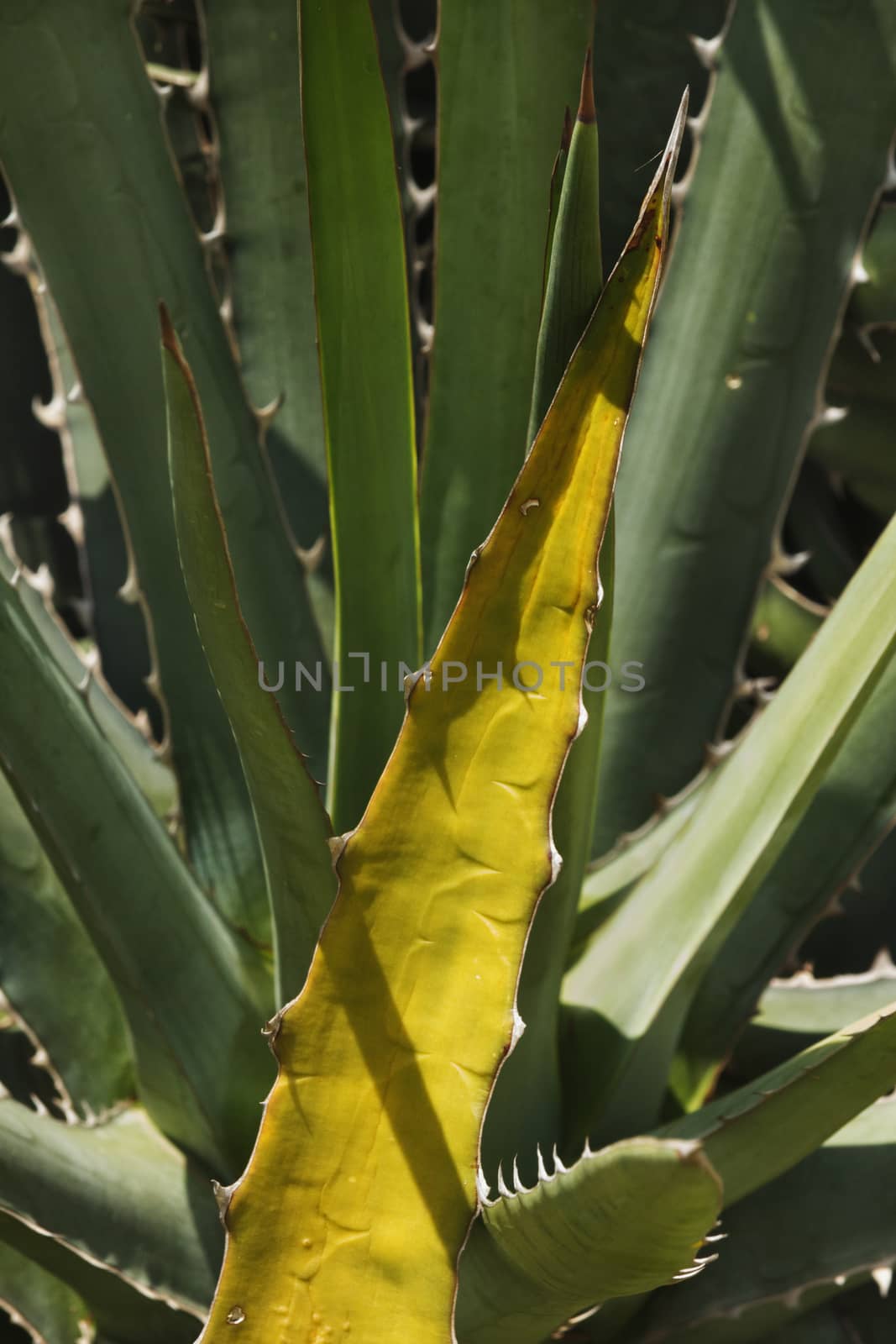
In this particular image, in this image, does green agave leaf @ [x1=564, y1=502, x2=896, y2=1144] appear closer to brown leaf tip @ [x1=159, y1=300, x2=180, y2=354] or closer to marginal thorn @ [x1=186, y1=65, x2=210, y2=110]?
brown leaf tip @ [x1=159, y1=300, x2=180, y2=354]

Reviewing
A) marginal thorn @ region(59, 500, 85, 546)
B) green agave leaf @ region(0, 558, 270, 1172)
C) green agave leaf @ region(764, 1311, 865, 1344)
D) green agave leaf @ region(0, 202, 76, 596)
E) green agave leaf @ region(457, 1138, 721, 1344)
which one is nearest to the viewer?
green agave leaf @ region(457, 1138, 721, 1344)

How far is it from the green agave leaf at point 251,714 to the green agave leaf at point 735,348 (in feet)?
1.02

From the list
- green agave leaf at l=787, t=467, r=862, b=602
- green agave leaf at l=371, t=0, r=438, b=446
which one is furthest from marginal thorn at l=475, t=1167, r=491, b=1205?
green agave leaf at l=787, t=467, r=862, b=602

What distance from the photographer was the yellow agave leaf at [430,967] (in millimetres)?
432

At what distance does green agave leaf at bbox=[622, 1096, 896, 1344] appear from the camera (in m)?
0.65

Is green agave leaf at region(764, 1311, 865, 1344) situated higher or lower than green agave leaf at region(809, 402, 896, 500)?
lower

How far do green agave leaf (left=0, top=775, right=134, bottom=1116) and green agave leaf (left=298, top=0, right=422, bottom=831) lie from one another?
188 millimetres

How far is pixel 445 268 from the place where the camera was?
2.30ft

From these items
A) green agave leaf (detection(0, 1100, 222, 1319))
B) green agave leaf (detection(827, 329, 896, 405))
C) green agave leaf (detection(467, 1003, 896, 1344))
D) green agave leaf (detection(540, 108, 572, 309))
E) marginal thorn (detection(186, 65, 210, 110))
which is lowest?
green agave leaf (detection(0, 1100, 222, 1319))

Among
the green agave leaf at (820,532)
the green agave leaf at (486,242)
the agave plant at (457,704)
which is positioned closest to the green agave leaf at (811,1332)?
the agave plant at (457,704)

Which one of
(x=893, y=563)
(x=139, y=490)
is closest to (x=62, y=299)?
(x=139, y=490)

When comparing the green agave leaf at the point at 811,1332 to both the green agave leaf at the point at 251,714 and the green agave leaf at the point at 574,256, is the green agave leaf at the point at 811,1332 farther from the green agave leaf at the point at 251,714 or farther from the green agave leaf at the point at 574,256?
the green agave leaf at the point at 574,256

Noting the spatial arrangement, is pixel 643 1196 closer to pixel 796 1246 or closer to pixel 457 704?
pixel 457 704

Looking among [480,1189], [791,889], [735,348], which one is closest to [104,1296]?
[480,1189]
